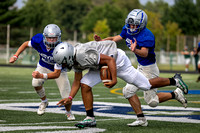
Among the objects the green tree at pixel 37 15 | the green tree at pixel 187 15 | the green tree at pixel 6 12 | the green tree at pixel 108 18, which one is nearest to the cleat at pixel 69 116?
the green tree at pixel 6 12

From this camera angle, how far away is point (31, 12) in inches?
2448

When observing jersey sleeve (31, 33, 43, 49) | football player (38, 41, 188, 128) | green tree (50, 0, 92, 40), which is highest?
green tree (50, 0, 92, 40)

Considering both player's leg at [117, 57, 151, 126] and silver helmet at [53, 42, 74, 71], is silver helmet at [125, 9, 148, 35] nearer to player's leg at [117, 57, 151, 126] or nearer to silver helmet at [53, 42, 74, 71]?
player's leg at [117, 57, 151, 126]

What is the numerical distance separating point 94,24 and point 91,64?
59668mm

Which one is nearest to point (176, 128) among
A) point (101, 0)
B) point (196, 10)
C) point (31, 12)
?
point (31, 12)

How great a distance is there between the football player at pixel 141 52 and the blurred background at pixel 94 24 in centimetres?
2127

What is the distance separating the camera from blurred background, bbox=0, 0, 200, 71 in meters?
33.9

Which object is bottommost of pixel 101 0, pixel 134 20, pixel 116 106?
pixel 116 106

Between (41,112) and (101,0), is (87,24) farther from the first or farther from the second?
(41,112)

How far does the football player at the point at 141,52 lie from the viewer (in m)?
6.39

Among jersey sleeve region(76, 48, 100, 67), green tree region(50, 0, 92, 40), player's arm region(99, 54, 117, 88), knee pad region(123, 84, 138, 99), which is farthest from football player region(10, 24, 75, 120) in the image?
green tree region(50, 0, 92, 40)

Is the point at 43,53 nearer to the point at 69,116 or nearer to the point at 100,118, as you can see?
the point at 69,116

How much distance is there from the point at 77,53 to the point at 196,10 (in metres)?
65.9

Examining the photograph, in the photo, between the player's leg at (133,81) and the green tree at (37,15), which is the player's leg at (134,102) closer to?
the player's leg at (133,81)
